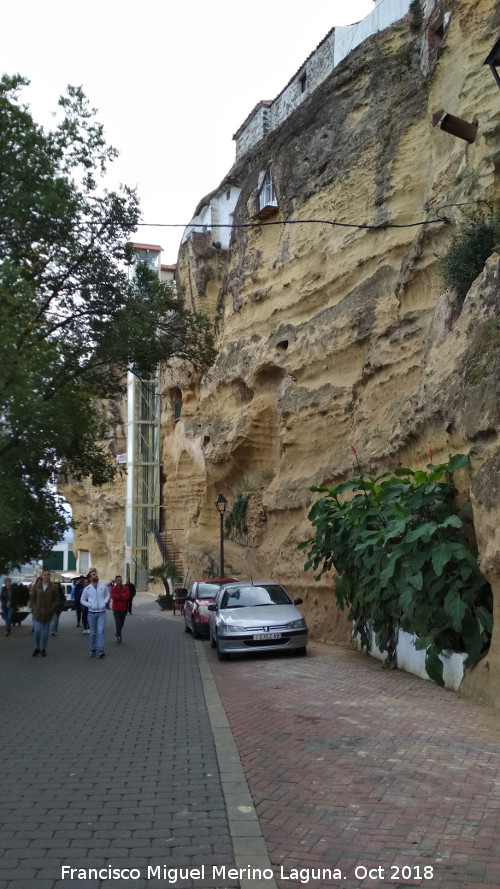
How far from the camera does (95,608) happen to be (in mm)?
13945

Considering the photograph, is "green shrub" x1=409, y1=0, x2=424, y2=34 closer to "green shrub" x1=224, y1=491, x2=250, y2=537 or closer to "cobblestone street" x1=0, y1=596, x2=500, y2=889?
"green shrub" x1=224, y1=491, x2=250, y2=537

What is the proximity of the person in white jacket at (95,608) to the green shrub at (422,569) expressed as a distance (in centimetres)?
521

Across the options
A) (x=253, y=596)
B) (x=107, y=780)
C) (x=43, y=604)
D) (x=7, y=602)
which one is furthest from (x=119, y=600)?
(x=107, y=780)

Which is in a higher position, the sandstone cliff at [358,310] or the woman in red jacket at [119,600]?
the sandstone cliff at [358,310]

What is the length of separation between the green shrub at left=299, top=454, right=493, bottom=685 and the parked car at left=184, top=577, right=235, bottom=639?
7384 mm

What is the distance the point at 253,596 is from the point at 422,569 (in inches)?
238

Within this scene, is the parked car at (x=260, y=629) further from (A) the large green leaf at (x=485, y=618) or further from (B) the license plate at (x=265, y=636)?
(A) the large green leaf at (x=485, y=618)

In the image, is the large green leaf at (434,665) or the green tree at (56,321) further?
the green tree at (56,321)

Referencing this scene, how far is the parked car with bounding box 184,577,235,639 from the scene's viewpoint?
17.9m

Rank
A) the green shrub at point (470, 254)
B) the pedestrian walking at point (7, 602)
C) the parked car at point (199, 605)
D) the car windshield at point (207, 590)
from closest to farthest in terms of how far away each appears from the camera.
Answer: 1. the green shrub at point (470, 254)
2. the parked car at point (199, 605)
3. the car windshield at point (207, 590)
4. the pedestrian walking at point (7, 602)

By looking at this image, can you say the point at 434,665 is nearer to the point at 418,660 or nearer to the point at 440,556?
the point at 418,660

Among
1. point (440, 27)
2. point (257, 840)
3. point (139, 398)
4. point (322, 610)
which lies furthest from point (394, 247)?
point (139, 398)

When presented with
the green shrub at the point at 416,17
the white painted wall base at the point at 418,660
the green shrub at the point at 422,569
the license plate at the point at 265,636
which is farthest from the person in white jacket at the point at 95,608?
the green shrub at the point at 416,17

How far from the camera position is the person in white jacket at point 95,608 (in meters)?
13.9
